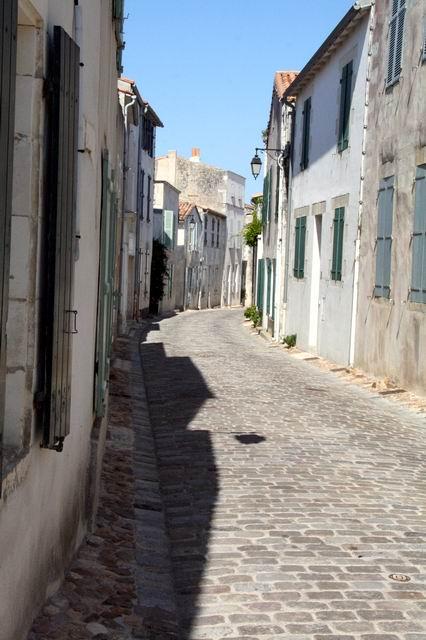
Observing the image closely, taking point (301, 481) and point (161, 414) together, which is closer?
point (301, 481)

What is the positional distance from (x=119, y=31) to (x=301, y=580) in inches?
210

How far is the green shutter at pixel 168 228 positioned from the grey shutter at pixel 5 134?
38.7 meters

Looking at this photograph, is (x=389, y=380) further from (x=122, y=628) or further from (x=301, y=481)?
(x=122, y=628)

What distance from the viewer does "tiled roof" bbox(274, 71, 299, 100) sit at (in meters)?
25.8

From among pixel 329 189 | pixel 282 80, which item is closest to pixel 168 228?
pixel 282 80

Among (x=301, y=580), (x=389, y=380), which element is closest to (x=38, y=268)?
(x=301, y=580)

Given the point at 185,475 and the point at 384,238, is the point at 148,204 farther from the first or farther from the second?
the point at 185,475

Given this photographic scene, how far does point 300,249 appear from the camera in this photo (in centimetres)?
2133

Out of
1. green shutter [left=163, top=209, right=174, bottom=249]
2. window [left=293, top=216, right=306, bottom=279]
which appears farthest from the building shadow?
green shutter [left=163, top=209, right=174, bottom=249]

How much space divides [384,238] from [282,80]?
533 inches

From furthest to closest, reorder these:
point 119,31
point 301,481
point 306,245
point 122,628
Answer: point 306,245 < point 119,31 < point 301,481 < point 122,628

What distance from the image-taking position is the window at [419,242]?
11930mm

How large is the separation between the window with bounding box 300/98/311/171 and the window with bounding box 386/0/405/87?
271 inches

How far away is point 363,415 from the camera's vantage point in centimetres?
1123
